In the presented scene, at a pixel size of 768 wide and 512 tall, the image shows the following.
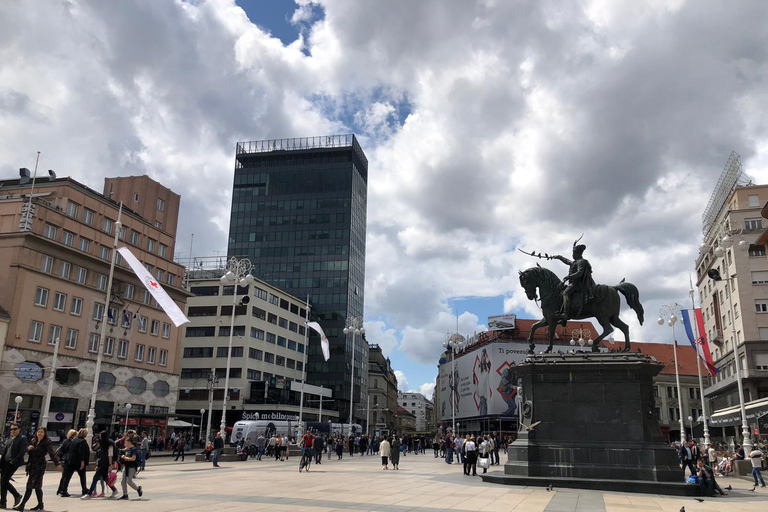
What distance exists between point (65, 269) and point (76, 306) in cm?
328

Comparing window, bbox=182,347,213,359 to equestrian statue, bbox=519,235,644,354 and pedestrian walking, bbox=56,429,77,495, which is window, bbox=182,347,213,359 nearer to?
A: equestrian statue, bbox=519,235,644,354

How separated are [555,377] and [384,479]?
25.6 feet

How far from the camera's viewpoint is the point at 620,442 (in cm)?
2019

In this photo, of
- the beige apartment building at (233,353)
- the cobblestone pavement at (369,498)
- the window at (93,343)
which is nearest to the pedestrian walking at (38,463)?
A: the cobblestone pavement at (369,498)

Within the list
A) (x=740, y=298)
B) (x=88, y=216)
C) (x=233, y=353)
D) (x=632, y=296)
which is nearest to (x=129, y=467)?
(x=632, y=296)

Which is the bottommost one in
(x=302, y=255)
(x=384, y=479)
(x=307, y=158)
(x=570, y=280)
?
(x=384, y=479)

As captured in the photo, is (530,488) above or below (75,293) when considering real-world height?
below

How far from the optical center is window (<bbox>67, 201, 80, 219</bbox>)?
168ft

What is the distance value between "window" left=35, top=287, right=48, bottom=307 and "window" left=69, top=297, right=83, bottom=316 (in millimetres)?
2692

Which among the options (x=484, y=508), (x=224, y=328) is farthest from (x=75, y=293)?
(x=484, y=508)

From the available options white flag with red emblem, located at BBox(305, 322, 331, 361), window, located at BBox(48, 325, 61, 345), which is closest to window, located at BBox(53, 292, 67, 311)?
window, located at BBox(48, 325, 61, 345)

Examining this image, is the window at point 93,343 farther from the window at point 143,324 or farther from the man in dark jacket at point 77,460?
the man in dark jacket at point 77,460

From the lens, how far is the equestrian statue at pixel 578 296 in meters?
22.8

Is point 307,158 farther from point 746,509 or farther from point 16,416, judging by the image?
point 746,509
